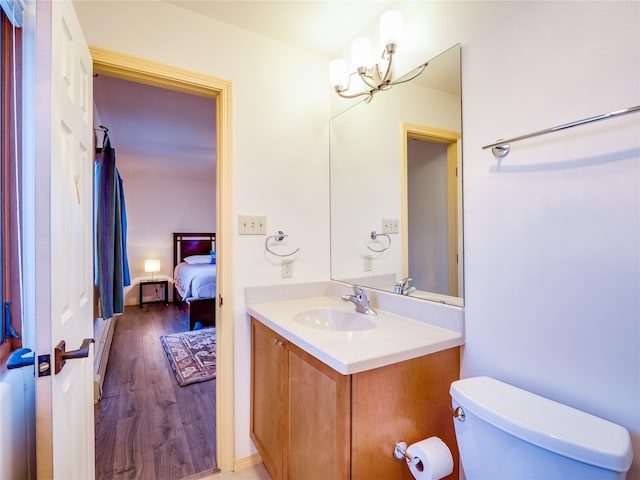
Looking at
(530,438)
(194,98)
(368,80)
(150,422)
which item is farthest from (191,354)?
(530,438)

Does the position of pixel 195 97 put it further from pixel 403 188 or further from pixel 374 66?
pixel 403 188

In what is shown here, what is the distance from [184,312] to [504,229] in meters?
4.93

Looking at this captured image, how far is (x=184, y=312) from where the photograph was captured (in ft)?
16.2

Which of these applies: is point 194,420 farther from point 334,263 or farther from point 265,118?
point 265,118

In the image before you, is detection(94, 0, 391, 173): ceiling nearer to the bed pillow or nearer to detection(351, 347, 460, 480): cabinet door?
the bed pillow

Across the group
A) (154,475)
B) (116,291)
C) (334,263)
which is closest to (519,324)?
(334,263)

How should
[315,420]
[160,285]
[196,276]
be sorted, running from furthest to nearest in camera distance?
1. [160,285]
2. [196,276]
3. [315,420]

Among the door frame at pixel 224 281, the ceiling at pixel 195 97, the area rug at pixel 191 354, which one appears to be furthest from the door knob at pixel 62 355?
the area rug at pixel 191 354

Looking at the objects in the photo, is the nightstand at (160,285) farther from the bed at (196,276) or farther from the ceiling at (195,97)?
the ceiling at (195,97)

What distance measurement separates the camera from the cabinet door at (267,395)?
1.36 m

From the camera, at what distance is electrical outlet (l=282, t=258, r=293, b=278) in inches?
71.7

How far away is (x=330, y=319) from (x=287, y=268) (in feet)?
1.33

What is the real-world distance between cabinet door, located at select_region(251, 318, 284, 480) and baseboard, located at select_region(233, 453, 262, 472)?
124 mm

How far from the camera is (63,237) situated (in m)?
0.91
